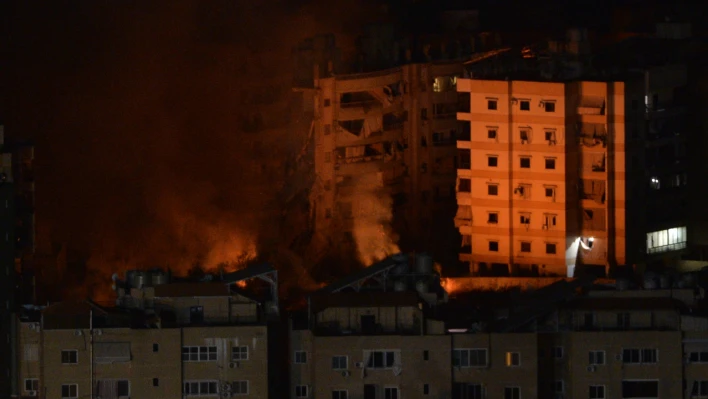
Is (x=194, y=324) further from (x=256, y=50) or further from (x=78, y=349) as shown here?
(x=256, y=50)

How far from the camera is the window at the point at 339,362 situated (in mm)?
41812

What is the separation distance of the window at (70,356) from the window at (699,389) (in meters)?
7.25

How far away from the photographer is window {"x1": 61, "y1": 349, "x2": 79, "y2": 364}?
4181 cm

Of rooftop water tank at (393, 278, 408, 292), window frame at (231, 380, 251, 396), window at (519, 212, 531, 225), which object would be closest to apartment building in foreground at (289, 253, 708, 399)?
rooftop water tank at (393, 278, 408, 292)

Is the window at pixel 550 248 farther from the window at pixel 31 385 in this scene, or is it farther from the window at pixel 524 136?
the window at pixel 31 385

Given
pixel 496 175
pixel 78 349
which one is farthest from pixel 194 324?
pixel 496 175

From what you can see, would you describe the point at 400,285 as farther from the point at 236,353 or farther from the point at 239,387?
the point at 239,387

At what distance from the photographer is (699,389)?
42438 millimetres

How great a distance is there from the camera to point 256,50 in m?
54.9

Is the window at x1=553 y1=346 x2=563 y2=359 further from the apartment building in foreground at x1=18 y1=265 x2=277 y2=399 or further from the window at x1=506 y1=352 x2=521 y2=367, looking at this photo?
the apartment building in foreground at x1=18 y1=265 x2=277 y2=399

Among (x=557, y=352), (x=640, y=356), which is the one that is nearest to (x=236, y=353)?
(x=557, y=352)

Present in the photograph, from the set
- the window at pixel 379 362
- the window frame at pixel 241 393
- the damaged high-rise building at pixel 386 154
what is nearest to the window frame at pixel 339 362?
the window at pixel 379 362

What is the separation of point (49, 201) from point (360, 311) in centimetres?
1110

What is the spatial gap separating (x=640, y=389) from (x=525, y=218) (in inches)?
318
